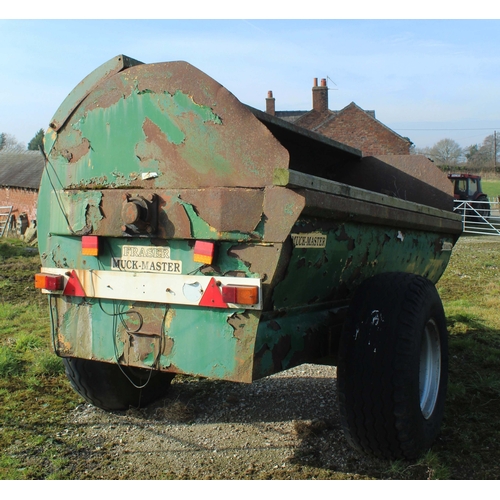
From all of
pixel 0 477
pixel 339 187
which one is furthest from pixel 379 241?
pixel 0 477

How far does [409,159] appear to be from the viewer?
5.82 meters

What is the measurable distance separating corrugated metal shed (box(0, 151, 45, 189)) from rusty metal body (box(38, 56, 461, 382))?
89.3 feet

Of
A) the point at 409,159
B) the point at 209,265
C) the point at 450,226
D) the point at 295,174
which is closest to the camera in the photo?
the point at 295,174

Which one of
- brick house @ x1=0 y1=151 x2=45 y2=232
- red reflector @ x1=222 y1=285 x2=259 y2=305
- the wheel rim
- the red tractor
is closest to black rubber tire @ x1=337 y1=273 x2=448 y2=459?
the wheel rim

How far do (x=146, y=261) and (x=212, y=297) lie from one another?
1.52ft

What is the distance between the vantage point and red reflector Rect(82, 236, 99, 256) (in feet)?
10.8

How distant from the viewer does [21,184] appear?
1216 inches

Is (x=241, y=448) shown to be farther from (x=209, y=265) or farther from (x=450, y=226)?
(x=450, y=226)

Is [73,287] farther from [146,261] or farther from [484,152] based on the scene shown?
[484,152]

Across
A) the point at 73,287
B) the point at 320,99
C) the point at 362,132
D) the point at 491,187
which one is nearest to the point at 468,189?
the point at 362,132

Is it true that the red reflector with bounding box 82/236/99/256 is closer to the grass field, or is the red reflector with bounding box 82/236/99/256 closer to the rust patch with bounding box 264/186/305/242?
the rust patch with bounding box 264/186/305/242

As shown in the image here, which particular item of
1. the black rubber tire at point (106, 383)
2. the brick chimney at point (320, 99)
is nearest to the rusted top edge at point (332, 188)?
the black rubber tire at point (106, 383)

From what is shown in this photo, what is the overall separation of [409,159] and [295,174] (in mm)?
3420

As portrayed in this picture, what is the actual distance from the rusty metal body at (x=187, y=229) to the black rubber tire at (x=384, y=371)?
0.89ft
